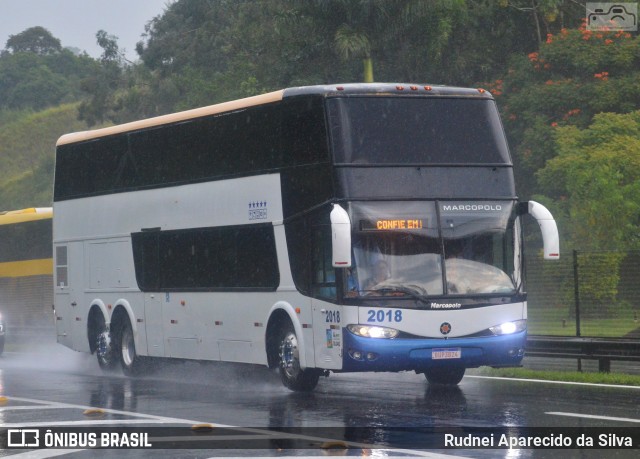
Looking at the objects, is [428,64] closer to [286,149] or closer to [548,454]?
[286,149]

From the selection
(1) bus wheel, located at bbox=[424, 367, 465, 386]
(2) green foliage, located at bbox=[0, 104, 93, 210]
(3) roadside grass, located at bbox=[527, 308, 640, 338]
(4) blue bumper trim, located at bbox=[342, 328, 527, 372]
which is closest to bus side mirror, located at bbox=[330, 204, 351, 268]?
(4) blue bumper trim, located at bbox=[342, 328, 527, 372]

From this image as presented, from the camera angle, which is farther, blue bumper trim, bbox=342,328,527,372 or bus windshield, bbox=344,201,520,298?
bus windshield, bbox=344,201,520,298

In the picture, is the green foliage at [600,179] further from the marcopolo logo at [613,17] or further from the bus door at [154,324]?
the bus door at [154,324]

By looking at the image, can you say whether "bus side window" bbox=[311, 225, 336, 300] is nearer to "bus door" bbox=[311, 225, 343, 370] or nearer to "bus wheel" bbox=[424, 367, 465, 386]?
"bus door" bbox=[311, 225, 343, 370]

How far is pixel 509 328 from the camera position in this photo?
1830 cm

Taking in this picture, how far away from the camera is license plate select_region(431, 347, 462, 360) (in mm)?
17719

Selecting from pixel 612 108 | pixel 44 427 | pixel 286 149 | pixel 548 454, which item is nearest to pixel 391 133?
pixel 286 149

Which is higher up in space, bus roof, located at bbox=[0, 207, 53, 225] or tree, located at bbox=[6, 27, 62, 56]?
tree, located at bbox=[6, 27, 62, 56]

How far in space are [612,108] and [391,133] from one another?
2960cm

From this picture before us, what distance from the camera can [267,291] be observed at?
19875 millimetres

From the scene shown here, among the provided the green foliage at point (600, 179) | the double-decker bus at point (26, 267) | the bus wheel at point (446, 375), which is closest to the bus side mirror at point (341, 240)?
the bus wheel at point (446, 375)

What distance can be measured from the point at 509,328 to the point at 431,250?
4.97 feet

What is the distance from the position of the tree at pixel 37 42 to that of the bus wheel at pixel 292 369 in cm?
16517

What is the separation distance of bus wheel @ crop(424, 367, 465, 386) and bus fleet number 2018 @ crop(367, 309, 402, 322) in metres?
1.95
